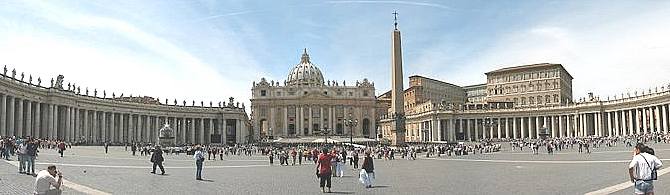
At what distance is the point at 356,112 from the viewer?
132m

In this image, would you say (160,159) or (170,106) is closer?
(160,159)

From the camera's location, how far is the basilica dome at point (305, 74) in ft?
511

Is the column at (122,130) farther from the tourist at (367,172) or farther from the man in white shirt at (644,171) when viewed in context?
the man in white shirt at (644,171)

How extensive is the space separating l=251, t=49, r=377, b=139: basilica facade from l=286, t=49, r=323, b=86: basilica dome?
21828 millimetres

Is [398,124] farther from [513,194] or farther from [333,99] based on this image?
[333,99]

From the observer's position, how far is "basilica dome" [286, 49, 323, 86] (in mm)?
155875

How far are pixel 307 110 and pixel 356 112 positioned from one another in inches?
429

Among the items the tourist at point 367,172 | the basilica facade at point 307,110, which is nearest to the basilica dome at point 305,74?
the basilica facade at point 307,110

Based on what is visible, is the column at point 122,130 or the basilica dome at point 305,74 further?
the basilica dome at point 305,74

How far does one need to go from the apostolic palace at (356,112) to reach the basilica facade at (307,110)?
217mm

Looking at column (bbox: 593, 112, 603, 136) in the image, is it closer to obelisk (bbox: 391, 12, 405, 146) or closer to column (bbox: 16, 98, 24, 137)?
obelisk (bbox: 391, 12, 405, 146)

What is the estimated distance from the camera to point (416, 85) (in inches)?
4975

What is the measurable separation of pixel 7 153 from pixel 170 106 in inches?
2732

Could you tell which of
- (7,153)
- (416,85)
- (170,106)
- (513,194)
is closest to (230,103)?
(170,106)
